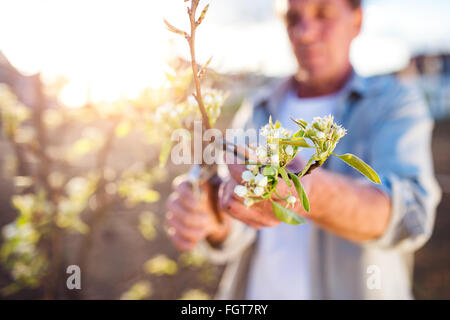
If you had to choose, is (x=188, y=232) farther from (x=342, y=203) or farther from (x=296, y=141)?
(x=296, y=141)

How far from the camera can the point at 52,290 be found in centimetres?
167

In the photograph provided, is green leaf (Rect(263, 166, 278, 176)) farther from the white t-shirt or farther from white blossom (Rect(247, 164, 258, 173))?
the white t-shirt

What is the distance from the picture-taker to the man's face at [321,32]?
1352 millimetres

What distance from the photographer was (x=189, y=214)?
1110 mm

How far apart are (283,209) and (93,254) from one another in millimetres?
3432

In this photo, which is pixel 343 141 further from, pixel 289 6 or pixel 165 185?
pixel 165 185

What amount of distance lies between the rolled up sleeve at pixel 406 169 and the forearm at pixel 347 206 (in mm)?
45

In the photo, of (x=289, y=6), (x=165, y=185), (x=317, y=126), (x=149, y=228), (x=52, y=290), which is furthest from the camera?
(x=165, y=185)

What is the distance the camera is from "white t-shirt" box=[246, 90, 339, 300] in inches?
55.7

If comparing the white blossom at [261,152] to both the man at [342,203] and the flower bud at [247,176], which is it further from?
the man at [342,203]

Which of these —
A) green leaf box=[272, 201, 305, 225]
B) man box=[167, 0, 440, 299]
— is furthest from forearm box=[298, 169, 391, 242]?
green leaf box=[272, 201, 305, 225]

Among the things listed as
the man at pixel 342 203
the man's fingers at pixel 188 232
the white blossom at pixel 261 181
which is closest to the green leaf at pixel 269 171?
the white blossom at pixel 261 181
